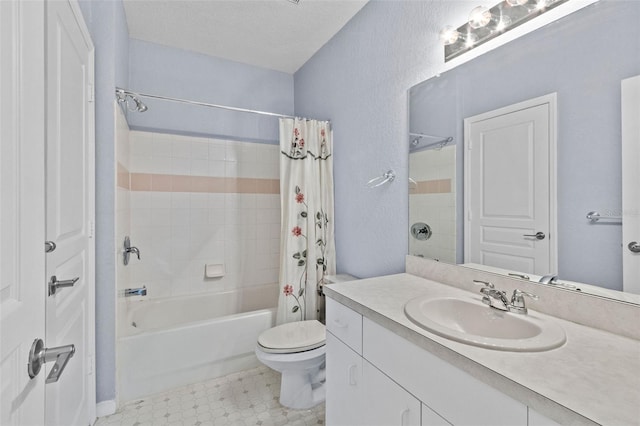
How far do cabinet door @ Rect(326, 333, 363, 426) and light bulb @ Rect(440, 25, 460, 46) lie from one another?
1509 millimetres

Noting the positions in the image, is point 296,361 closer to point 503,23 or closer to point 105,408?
point 105,408

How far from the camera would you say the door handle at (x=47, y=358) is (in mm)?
588

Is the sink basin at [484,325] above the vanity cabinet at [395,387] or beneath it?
above

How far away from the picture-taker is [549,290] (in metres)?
1.08

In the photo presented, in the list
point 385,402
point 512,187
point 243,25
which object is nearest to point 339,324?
point 385,402

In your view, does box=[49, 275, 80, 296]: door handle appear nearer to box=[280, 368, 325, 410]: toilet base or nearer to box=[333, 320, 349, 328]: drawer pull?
box=[333, 320, 349, 328]: drawer pull

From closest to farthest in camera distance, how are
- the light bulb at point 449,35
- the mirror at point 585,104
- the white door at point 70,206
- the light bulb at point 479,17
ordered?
the mirror at point 585,104, the white door at point 70,206, the light bulb at point 479,17, the light bulb at point 449,35

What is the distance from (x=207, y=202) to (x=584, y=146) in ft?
8.43

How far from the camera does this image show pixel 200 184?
8.87 feet

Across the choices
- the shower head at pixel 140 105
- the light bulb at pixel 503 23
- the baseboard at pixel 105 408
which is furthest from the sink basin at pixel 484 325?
the shower head at pixel 140 105

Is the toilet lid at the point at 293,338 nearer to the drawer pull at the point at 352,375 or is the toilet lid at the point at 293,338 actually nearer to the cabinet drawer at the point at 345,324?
the cabinet drawer at the point at 345,324

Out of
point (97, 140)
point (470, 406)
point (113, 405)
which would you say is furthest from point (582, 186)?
point (113, 405)

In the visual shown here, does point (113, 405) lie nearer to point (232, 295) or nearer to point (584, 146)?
point (232, 295)

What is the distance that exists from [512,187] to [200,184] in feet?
7.78
